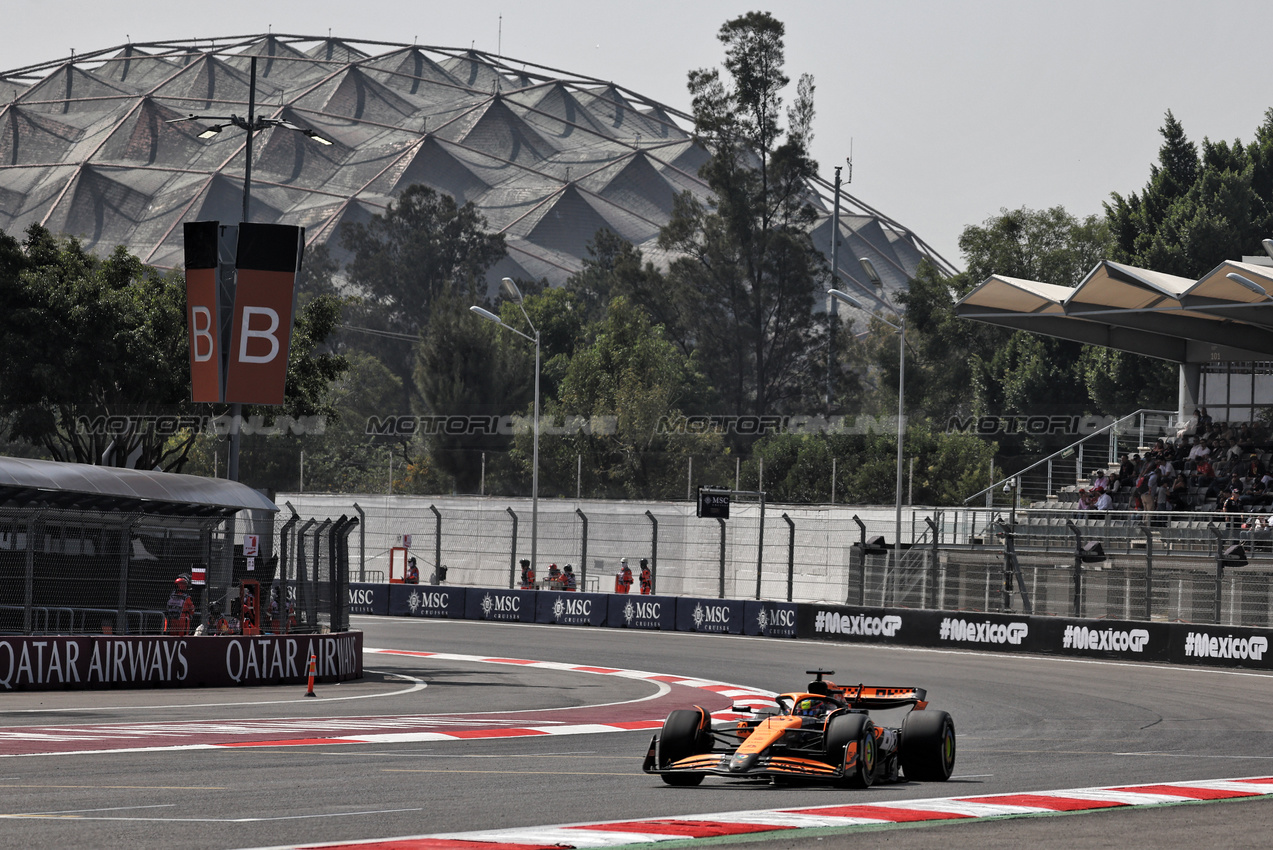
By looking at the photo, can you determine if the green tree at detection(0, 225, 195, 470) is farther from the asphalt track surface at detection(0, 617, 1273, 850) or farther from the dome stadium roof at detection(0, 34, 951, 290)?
the dome stadium roof at detection(0, 34, 951, 290)

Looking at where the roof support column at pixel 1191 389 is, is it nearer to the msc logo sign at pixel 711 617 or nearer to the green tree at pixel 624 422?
the green tree at pixel 624 422

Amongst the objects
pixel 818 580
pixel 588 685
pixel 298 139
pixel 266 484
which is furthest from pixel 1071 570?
pixel 298 139

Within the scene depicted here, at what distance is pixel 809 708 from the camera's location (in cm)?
1148

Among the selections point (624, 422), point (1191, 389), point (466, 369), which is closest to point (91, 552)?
point (1191, 389)

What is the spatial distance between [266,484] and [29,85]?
16255 centimetres

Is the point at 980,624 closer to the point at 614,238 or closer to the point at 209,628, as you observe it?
the point at 209,628

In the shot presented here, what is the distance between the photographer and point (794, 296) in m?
87.9

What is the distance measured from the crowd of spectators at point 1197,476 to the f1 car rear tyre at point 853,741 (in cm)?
2607

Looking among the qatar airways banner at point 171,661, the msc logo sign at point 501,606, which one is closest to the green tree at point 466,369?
the msc logo sign at point 501,606

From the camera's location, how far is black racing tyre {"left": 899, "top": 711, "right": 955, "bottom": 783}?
11422 mm

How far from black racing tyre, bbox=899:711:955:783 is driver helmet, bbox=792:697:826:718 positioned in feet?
2.24

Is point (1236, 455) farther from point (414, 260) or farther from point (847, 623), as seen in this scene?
point (414, 260)

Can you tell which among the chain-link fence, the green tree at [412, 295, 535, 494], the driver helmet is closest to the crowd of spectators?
the chain-link fence

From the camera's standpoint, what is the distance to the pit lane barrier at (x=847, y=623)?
1078 inches
